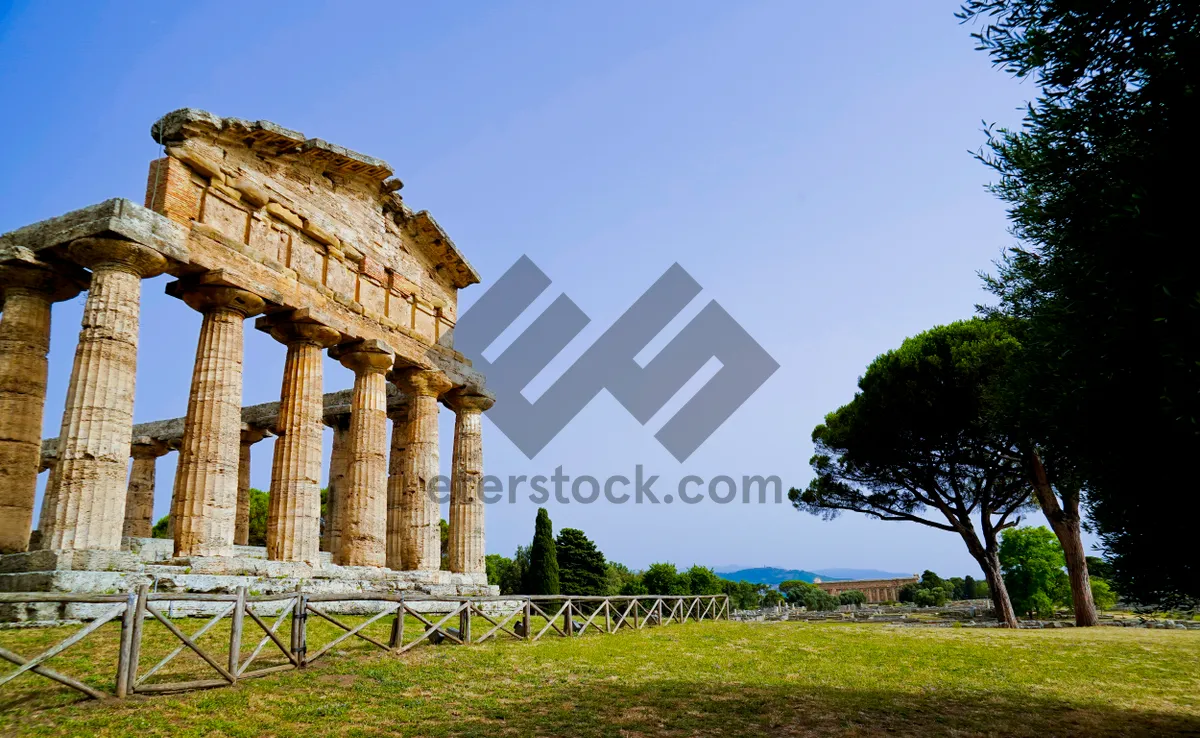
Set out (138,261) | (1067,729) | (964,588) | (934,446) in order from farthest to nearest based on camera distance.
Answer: (964,588), (934,446), (138,261), (1067,729)

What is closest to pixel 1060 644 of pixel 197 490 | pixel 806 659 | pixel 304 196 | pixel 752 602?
pixel 806 659

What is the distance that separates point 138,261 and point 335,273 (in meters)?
5.45

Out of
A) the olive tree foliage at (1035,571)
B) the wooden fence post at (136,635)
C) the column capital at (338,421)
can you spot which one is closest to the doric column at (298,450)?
the column capital at (338,421)

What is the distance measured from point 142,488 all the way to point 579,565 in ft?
68.9

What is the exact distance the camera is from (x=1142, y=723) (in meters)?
8.48

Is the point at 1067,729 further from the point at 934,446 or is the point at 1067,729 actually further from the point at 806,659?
the point at 934,446

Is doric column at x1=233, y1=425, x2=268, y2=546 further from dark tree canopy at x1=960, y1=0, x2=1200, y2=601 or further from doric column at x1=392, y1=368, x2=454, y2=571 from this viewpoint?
dark tree canopy at x1=960, y1=0, x2=1200, y2=601

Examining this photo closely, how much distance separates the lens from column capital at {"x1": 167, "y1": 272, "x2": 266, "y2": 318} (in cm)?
1527

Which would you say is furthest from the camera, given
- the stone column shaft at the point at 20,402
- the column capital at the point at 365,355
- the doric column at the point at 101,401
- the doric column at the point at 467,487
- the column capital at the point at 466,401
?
the column capital at the point at 466,401

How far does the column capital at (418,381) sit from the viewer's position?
839 inches

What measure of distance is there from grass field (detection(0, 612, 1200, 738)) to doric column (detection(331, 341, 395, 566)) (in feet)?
14.9

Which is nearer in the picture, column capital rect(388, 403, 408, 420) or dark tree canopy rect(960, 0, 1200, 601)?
dark tree canopy rect(960, 0, 1200, 601)

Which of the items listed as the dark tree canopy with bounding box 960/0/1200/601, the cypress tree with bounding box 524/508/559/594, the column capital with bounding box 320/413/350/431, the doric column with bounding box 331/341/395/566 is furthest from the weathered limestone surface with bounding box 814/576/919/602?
the dark tree canopy with bounding box 960/0/1200/601

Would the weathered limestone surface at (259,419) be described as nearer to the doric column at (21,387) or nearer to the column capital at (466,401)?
the column capital at (466,401)
